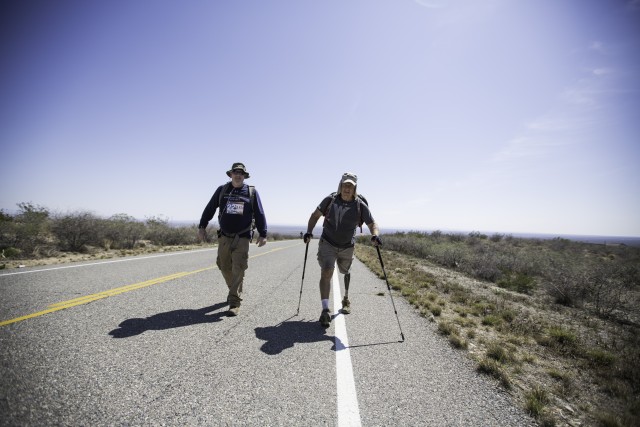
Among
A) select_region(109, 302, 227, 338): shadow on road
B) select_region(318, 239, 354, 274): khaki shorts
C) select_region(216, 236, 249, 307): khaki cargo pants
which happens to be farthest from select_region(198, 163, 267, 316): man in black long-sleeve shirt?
select_region(318, 239, 354, 274): khaki shorts

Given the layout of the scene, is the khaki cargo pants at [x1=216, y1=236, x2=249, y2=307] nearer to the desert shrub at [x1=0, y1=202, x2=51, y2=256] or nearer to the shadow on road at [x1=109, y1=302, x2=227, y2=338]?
the shadow on road at [x1=109, y1=302, x2=227, y2=338]

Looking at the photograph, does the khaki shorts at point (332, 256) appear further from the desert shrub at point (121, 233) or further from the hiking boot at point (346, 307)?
the desert shrub at point (121, 233)

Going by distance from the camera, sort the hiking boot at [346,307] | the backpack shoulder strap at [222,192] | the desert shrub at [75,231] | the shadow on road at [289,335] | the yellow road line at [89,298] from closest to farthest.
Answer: the shadow on road at [289,335]
the yellow road line at [89,298]
the hiking boot at [346,307]
the backpack shoulder strap at [222,192]
the desert shrub at [75,231]

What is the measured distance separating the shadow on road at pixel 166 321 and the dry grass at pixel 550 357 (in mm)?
3877

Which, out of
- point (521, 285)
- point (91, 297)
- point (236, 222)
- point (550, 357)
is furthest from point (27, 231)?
point (521, 285)

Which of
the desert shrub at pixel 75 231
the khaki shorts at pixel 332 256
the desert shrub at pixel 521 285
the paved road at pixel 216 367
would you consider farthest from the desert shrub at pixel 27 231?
the desert shrub at pixel 521 285

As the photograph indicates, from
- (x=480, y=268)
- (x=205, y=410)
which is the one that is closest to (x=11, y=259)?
(x=205, y=410)

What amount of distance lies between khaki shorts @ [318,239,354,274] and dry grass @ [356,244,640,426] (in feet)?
6.42

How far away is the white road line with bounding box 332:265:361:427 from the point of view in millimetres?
2287

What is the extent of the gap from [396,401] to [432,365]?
3.42 ft

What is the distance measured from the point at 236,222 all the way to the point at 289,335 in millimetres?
2336

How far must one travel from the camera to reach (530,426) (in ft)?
7.88

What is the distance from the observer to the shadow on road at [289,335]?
142 inches

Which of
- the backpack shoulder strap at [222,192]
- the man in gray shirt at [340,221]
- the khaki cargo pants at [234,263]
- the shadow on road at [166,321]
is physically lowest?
the shadow on road at [166,321]
